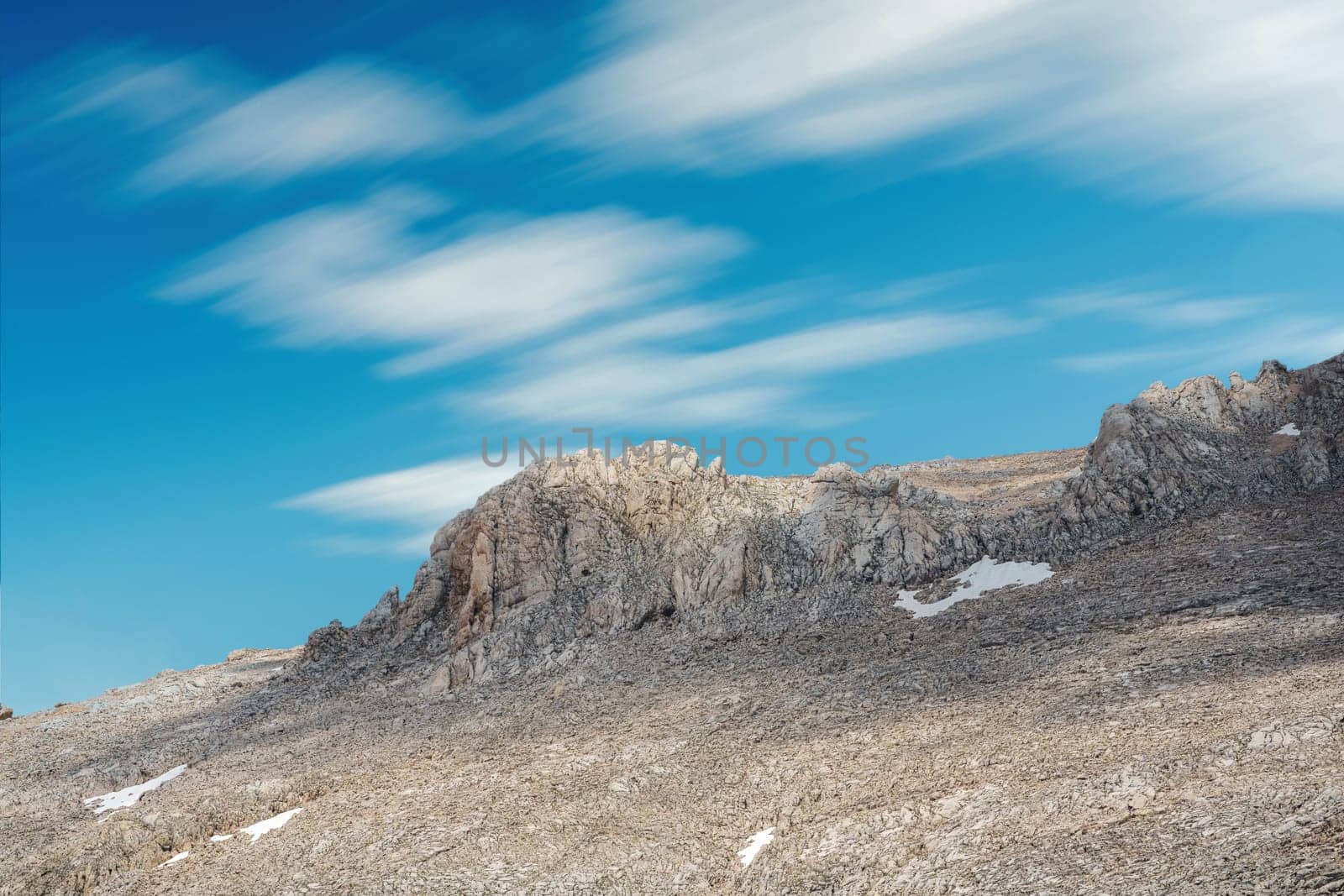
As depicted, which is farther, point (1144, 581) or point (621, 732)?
point (1144, 581)

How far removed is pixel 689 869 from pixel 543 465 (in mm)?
31022

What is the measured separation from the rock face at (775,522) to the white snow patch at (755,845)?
59.2 ft

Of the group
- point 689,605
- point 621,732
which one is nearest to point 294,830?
point 621,732

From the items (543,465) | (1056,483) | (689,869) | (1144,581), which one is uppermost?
(543,465)

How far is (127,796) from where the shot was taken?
1689 inches

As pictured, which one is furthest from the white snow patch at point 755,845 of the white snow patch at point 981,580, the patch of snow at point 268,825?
the white snow patch at point 981,580

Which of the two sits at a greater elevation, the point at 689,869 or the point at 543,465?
the point at 543,465

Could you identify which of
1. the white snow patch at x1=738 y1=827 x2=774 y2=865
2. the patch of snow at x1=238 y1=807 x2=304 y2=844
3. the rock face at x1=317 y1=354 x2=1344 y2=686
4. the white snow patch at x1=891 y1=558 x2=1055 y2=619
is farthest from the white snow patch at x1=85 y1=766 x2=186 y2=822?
the white snow patch at x1=891 y1=558 x2=1055 y2=619

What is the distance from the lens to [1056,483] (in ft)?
174

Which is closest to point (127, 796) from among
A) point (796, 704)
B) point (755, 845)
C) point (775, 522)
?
point (796, 704)

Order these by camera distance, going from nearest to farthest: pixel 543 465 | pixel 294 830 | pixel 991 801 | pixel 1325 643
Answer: pixel 991 801, pixel 1325 643, pixel 294 830, pixel 543 465

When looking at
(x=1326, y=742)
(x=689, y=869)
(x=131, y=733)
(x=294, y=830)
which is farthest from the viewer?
(x=131, y=733)

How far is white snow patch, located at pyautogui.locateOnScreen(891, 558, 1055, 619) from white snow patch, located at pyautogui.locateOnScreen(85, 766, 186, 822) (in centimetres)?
2727

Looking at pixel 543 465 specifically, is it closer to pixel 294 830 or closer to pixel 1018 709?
pixel 294 830
